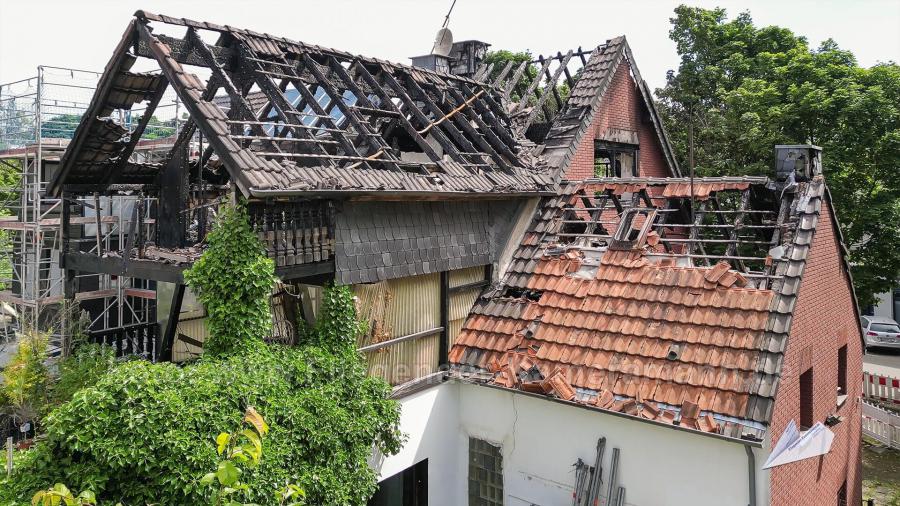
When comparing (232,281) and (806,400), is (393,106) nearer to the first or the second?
(232,281)

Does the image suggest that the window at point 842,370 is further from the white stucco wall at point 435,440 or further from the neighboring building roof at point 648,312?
the white stucco wall at point 435,440

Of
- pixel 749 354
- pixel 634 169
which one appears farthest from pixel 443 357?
pixel 634 169

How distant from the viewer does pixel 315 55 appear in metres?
11.1

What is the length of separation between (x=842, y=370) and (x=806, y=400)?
2941mm

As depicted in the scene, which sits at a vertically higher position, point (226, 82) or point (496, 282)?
point (226, 82)

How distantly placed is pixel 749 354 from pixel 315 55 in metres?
8.45

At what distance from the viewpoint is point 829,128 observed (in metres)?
19.8

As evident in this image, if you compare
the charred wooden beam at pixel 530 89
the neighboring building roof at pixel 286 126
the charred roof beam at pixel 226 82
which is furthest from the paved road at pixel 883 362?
the charred roof beam at pixel 226 82

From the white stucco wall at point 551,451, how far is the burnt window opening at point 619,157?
27.5ft

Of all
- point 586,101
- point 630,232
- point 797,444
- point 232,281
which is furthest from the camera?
point 586,101

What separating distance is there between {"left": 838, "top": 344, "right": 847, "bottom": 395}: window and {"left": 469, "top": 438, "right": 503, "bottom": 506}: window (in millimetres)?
6870

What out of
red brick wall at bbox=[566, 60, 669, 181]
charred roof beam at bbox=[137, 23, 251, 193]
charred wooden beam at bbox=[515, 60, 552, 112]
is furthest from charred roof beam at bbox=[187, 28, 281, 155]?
charred wooden beam at bbox=[515, 60, 552, 112]

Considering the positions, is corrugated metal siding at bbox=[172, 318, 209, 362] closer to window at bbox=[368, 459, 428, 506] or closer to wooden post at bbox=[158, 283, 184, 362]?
wooden post at bbox=[158, 283, 184, 362]

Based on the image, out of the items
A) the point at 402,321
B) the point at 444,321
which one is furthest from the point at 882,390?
the point at 402,321
